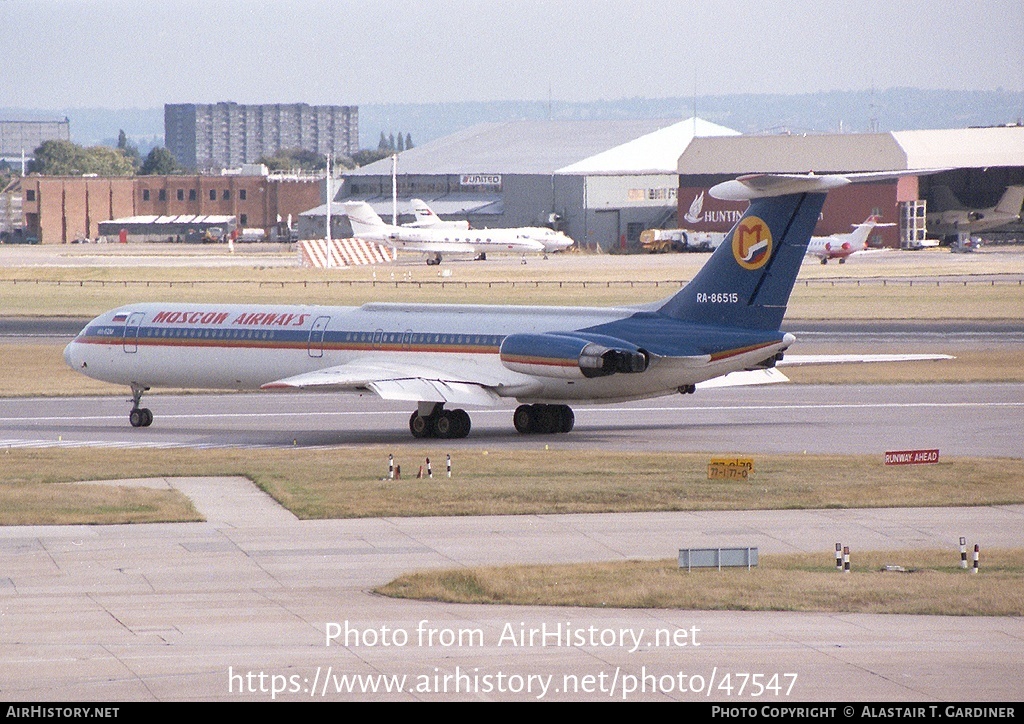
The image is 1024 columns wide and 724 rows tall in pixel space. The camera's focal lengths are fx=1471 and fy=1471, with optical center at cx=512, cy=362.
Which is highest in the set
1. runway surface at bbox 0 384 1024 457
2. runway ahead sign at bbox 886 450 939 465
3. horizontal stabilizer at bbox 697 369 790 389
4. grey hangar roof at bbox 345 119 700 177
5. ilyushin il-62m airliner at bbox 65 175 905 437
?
grey hangar roof at bbox 345 119 700 177

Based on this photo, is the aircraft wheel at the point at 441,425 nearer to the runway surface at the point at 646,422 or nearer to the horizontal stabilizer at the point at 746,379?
the runway surface at the point at 646,422

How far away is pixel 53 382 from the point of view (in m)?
52.9

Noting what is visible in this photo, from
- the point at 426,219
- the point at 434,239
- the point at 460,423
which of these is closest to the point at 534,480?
the point at 460,423

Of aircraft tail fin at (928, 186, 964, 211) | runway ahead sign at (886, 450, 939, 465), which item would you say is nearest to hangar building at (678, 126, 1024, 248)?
aircraft tail fin at (928, 186, 964, 211)

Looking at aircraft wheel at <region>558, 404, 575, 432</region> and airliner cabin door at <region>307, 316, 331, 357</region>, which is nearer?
aircraft wheel at <region>558, 404, 575, 432</region>

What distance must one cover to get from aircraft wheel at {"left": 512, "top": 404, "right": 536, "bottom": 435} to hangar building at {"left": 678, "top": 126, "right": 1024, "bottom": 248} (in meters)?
98.4

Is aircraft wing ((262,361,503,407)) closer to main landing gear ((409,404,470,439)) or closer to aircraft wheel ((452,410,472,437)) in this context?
main landing gear ((409,404,470,439))

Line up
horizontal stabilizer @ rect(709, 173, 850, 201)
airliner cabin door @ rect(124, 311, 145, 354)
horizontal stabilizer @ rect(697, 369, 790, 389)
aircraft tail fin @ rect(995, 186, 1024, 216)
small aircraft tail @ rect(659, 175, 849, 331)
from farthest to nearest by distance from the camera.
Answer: aircraft tail fin @ rect(995, 186, 1024, 216) → airliner cabin door @ rect(124, 311, 145, 354) → horizontal stabilizer @ rect(697, 369, 790, 389) → small aircraft tail @ rect(659, 175, 849, 331) → horizontal stabilizer @ rect(709, 173, 850, 201)

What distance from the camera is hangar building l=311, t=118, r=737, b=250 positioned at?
15725 cm

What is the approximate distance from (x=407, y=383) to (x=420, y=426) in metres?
1.32

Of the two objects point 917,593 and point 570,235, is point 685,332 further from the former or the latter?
point 570,235

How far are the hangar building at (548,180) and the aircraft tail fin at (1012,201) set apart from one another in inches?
1313

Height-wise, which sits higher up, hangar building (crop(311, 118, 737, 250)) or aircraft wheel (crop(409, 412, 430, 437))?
hangar building (crop(311, 118, 737, 250))
